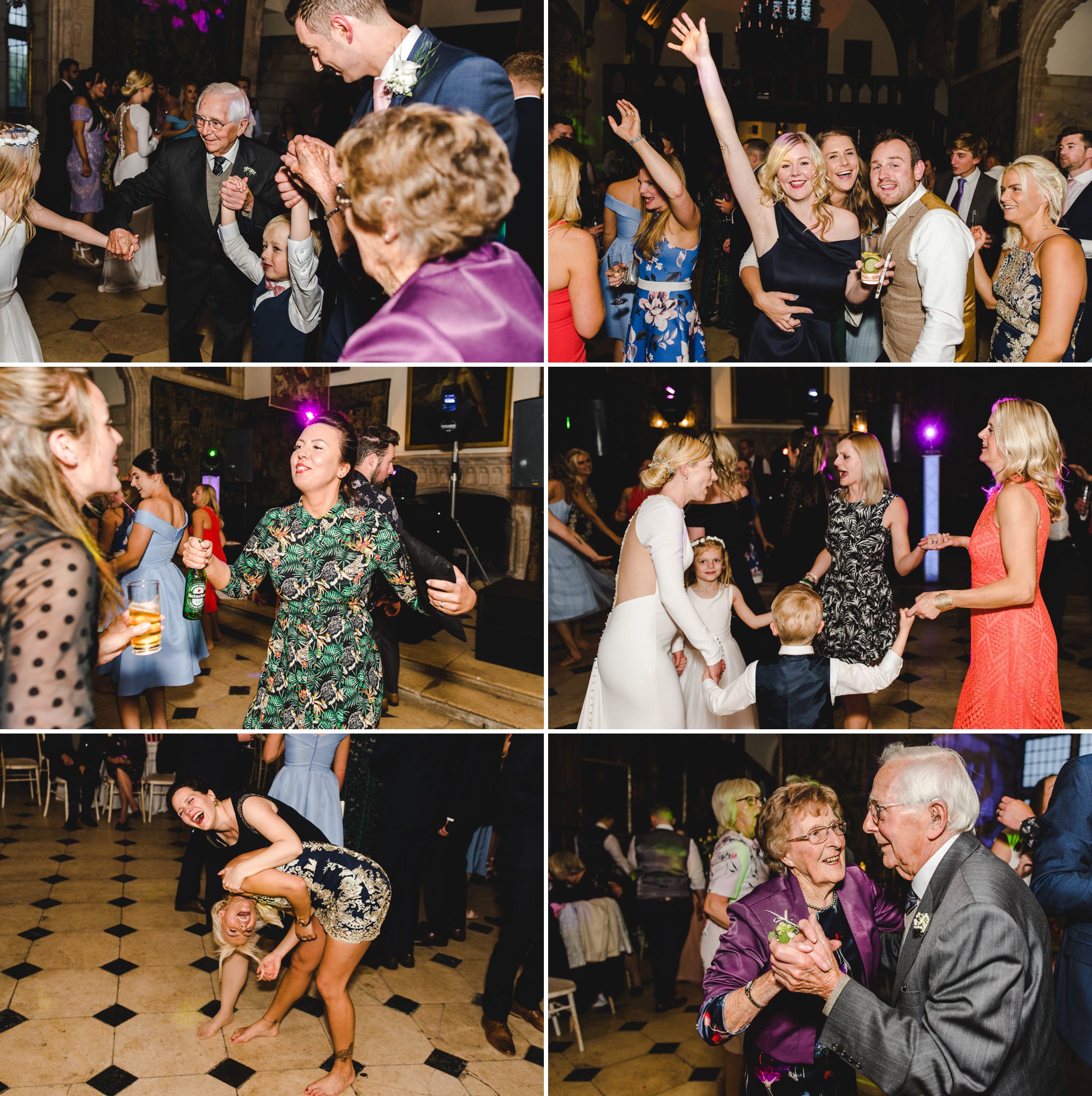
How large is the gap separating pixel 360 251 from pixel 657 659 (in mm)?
1416

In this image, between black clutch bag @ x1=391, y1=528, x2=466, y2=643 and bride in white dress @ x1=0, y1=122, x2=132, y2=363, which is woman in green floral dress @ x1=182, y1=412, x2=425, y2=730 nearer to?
black clutch bag @ x1=391, y1=528, x2=466, y2=643

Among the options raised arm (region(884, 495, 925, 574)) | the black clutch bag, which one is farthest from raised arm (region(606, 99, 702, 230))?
the black clutch bag

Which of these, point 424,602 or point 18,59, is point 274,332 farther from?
point 18,59

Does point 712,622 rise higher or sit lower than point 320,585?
lower

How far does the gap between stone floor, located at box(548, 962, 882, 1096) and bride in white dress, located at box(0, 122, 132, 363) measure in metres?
3.04

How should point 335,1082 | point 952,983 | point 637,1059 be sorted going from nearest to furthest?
1. point 952,983
2. point 335,1082
3. point 637,1059

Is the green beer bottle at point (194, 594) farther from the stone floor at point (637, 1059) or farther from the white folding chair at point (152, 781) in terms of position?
the stone floor at point (637, 1059)

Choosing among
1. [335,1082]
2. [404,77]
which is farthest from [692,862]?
[404,77]

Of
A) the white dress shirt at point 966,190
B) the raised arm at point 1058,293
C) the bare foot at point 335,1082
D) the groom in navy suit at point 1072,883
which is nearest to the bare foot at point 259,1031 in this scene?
the bare foot at point 335,1082

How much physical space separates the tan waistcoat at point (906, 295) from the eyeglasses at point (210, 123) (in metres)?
2.07

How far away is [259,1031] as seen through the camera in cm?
274

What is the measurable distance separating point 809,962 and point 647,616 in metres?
1.04

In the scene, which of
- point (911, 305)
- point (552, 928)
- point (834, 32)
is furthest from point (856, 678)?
point (834, 32)

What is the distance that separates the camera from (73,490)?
1970 mm
